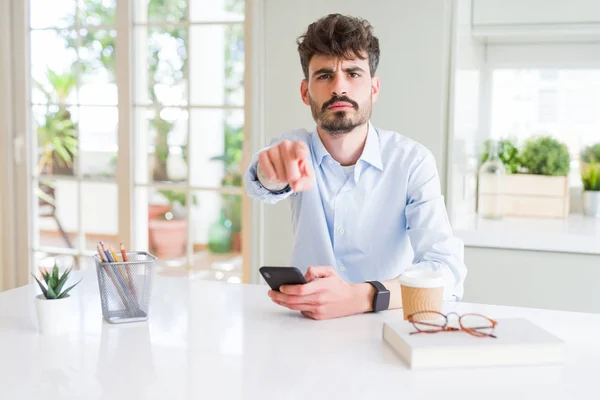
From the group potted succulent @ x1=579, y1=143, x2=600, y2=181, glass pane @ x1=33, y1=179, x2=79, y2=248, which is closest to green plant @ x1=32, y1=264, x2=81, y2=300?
glass pane @ x1=33, y1=179, x2=79, y2=248

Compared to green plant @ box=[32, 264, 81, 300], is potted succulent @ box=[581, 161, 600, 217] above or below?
above

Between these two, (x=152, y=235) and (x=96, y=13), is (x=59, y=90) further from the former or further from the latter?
(x=152, y=235)

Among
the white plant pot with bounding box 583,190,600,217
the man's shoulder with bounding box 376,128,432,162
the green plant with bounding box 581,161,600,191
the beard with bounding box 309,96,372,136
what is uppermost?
the beard with bounding box 309,96,372,136

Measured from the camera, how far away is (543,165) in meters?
3.37

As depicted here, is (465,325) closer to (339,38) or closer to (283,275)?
(283,275)

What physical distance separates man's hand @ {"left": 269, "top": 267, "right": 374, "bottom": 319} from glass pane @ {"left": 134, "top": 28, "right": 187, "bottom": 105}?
7.16 ft

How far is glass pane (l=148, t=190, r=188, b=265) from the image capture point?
3.77m

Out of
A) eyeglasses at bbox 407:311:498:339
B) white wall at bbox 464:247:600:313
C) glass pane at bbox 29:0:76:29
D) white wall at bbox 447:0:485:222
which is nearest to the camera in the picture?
eyeglasses at bbox 407:311:498:339

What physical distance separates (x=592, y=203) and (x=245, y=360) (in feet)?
8.22

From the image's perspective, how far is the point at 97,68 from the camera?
3803 millimetres

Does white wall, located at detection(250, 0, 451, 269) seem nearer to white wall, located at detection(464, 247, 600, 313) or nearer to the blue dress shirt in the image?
white wall, located at detection(464, 247, 600, 313)

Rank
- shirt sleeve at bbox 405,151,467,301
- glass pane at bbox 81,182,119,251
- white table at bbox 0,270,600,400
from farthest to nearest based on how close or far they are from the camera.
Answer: glass pane at bbox 81,182,119,251 < shirt sleeve at bbox 405,151,467,301 < white table at bbox 0,270,600,400

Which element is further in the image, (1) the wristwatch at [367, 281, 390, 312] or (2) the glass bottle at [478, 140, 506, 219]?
(2) the glass bottle at [478, 140, 506, 219]

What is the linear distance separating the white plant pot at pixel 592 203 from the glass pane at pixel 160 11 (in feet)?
6.99
